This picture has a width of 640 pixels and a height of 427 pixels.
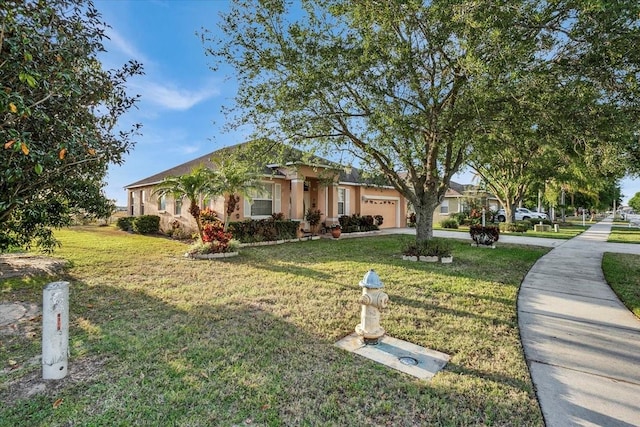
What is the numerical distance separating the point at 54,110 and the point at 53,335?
2.49 metres

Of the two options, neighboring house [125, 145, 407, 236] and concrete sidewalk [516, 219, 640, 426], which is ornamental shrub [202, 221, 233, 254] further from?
concrete sidewalk [516, 219, 640, 426]

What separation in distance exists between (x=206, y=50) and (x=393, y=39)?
571 cm

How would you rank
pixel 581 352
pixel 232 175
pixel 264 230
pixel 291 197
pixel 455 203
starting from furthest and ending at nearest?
1. pixel 455 203
2. pixel 291 197
3. pixel 264 230
4. pixel 232 175
5. pixel 581 352

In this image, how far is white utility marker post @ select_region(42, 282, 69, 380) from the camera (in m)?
3.44

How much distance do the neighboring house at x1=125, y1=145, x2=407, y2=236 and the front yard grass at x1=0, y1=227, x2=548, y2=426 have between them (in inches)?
282

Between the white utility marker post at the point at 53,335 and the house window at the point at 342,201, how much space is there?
17.9 meters

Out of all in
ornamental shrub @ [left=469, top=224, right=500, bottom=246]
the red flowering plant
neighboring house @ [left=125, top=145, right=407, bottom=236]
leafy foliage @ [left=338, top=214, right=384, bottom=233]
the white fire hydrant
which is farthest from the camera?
leafy foliage @ [left=338, top=214, right=384, bottom=233]

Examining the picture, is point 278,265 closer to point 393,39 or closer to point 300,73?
point 300,73

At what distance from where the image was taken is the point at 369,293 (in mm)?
4355

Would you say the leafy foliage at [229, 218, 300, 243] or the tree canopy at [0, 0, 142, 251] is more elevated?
the tree canopy at [0, 0, 142, 251]

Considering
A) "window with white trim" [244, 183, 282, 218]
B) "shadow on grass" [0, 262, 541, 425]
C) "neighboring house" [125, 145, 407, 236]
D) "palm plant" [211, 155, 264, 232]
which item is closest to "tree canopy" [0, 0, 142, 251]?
"shadow on grass" [0, 262, 541, 425]

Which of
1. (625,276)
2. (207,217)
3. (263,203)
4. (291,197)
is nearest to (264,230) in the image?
(263,203)

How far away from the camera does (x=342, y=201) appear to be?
69.8 feet

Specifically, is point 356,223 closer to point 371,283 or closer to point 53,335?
point 371,283
